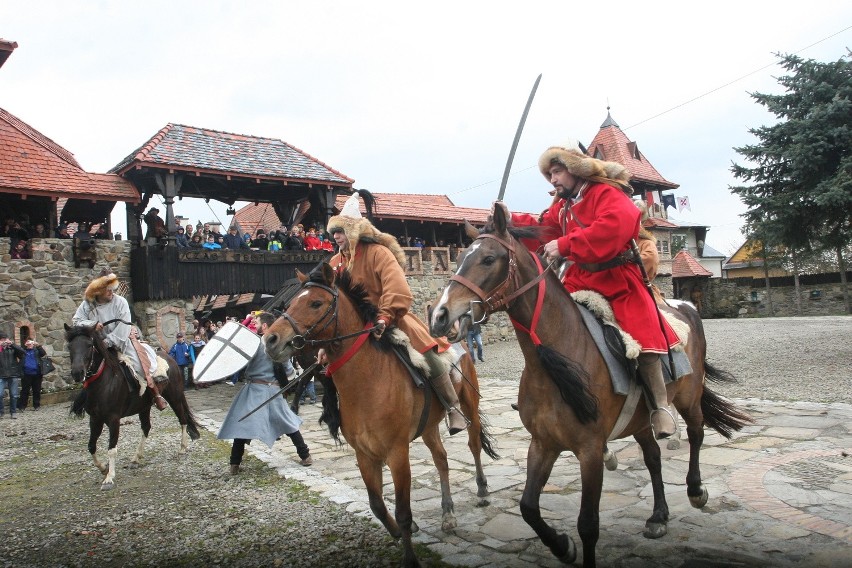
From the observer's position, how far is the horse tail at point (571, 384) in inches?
136

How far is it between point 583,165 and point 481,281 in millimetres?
1196

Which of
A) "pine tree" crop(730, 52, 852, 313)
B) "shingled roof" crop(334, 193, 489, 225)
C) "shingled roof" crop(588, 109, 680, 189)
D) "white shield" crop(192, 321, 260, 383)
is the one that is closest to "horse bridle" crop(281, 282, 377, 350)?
"white shield" crop(192, 321, 260, 383)

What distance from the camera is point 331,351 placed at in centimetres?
412

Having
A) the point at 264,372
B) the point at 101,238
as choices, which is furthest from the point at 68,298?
the point at 264,372

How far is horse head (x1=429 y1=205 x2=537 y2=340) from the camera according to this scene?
320 centimetres

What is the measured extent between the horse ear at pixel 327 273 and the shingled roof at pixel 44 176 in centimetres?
1551

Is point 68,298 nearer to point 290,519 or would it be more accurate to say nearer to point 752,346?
point 290,519

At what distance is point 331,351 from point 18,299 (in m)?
15.5

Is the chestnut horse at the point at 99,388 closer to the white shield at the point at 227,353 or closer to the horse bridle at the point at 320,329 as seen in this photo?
the white shield at the point at 227,353

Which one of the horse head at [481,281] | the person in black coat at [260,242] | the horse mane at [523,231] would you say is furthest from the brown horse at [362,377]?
the person in black coat at [260,242]

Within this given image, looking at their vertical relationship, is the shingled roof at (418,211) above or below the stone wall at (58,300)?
above

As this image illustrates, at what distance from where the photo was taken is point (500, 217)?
3.48 metres

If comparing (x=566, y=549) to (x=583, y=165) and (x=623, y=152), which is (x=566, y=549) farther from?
(x=623, y=152)

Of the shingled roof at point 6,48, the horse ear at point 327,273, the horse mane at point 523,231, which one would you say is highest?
the shingled roof at point 6,48
